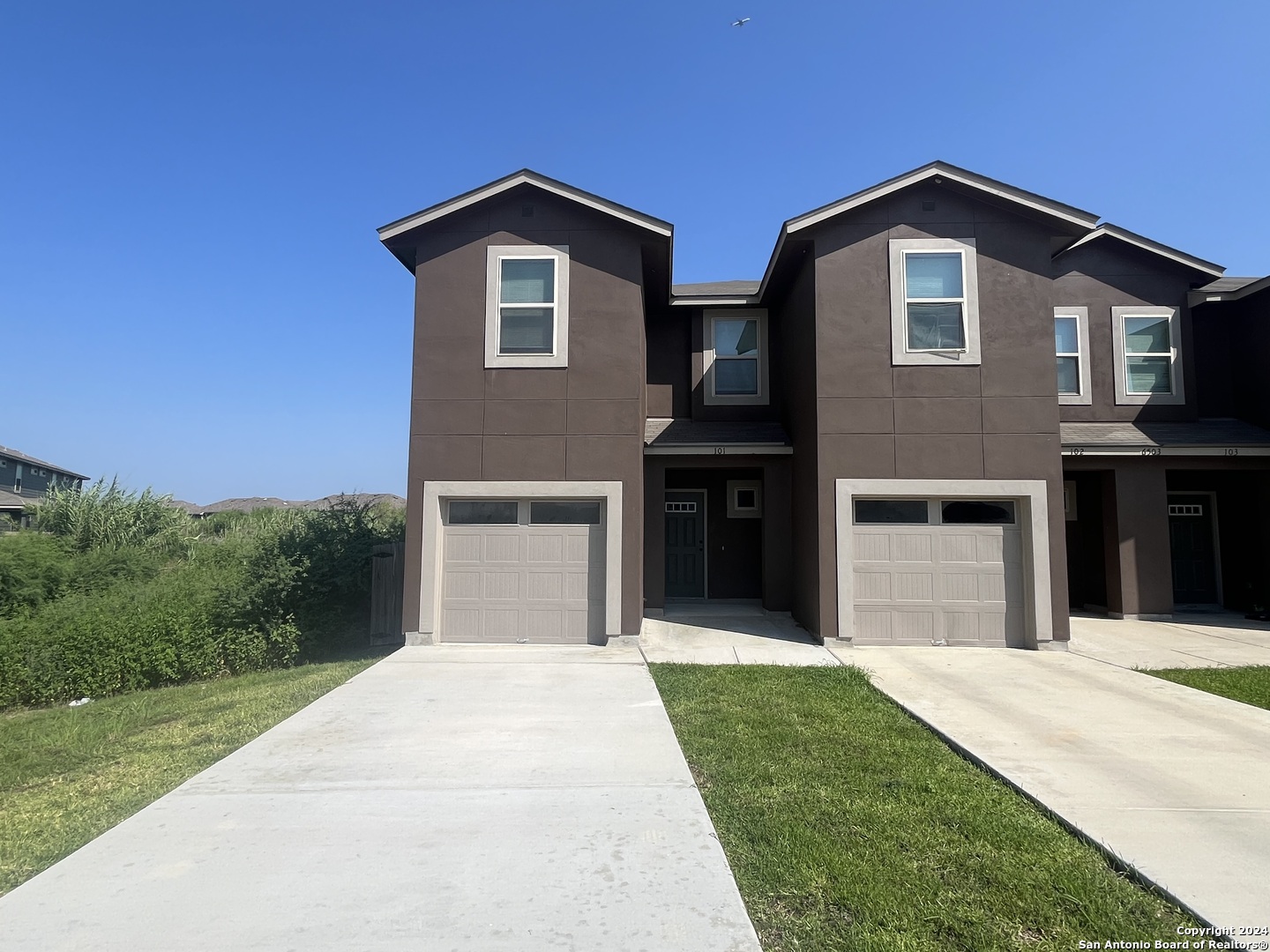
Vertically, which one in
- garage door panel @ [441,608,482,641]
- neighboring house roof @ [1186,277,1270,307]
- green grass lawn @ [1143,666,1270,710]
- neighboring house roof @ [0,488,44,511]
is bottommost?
green grass lawn @ [1143,666,1270,710]

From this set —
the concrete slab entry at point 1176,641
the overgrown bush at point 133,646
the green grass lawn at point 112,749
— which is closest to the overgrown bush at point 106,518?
the overgrown bush at point 133,646

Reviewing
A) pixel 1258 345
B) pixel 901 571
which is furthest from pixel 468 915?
pixel 1258 345

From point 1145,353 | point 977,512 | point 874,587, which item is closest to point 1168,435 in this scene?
point 1145,353

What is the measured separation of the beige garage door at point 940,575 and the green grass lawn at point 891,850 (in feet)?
13.4

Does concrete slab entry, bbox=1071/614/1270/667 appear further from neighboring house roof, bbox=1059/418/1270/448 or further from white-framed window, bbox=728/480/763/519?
white-framed window, bbox=728/480/763/519

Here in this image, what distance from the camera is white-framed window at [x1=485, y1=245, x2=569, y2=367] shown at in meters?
10.1

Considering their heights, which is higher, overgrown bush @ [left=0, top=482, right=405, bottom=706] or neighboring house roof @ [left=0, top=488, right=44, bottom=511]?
neighboring house roof @ [left=0, top=488, right=44, bottom=511]

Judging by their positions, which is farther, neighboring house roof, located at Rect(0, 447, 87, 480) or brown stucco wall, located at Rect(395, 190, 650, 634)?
neighboring house roof, located at Rect(0, 447, 87, 480)

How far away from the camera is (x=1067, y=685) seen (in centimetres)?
745

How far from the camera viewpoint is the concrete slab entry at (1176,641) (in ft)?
28.9

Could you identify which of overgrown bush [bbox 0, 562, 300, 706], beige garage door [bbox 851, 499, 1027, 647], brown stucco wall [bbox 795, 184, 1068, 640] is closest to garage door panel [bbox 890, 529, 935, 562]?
beige garage door [bbox 851, 499, 1027, 647]

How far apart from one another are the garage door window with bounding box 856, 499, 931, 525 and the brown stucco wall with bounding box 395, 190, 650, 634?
10.7 feet

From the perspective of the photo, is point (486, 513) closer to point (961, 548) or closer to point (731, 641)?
point (731, 641)

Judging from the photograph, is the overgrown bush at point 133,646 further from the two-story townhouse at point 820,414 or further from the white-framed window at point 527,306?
the white-framed window at point 527,306
